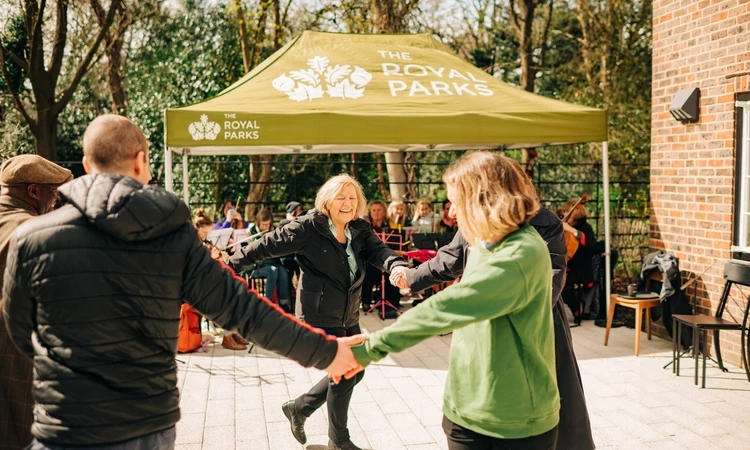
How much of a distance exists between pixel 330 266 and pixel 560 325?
158 centimetres

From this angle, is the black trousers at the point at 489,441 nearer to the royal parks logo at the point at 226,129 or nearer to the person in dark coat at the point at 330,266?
the person in dark coat at the point at 330,266

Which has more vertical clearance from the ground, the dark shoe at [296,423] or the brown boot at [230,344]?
the dark shoe at [296,423]

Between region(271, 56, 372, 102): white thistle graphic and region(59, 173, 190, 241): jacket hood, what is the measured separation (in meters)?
5.27

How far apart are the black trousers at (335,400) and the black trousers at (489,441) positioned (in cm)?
165

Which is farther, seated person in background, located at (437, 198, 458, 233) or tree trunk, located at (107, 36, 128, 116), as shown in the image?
tree trunk, located at (107, 36, 128, 116)

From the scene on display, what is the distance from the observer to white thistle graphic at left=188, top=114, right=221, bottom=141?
21.7 feet

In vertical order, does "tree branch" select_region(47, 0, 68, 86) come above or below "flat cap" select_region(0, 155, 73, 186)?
above

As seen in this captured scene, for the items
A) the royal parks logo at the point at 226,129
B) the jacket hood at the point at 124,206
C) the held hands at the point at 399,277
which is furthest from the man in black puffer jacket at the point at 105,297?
the royal parks logo at the point at 226,129

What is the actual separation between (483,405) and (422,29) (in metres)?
15.8

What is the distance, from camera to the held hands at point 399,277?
13.0ft

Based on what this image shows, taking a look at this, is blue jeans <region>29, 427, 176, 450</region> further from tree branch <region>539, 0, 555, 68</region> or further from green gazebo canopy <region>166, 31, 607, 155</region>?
tree branch <region>539, 0, 555, 68</region>

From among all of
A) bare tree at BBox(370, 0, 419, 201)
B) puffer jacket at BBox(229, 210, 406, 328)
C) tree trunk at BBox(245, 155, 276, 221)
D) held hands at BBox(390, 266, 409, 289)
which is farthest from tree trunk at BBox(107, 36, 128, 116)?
held hands at BBox(390, 266, 409, 289)

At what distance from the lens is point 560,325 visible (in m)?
3.21

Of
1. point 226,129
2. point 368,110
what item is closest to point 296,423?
point 226,129
